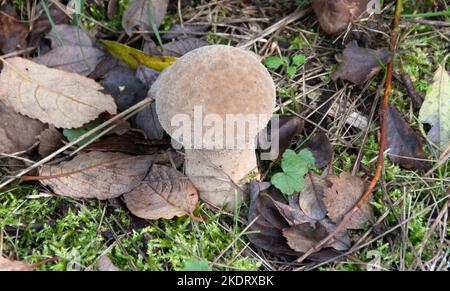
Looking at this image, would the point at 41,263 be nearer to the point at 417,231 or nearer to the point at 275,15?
the point at 417,231

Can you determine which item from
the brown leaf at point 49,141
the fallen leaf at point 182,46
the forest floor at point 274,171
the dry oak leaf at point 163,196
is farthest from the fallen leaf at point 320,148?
the brown leaf at point 49,141

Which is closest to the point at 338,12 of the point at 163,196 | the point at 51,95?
the point at 163,196

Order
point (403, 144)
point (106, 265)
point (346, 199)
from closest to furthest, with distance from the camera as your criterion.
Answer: point (106, 265) < point (346, 199) < point (403, 144)

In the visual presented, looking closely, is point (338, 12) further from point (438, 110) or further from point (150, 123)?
point (150, 123)

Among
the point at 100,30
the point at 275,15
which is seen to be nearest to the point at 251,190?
the point at 275,15

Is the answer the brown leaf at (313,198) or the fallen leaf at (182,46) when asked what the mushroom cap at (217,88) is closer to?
the brown leaf at (313,198)

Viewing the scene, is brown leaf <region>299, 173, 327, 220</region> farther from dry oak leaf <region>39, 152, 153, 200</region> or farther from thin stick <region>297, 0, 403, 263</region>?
dry oak leaf <region>39, 152, 153, 200</region>

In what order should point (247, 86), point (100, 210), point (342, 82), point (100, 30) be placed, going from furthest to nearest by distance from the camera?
point (100, 30) → point (342, 82) → point (100, 210) → point (247, 86)
